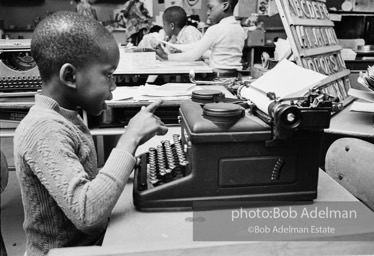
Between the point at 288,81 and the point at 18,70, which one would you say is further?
the point at 18,70

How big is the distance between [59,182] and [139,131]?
0.24 meters

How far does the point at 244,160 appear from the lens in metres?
0.93

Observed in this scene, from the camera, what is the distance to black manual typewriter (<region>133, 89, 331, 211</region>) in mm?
903

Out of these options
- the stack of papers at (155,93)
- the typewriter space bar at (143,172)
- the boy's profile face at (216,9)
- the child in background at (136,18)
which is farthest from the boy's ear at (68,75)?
the child in background at (136,18)

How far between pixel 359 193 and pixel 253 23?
3735 mm

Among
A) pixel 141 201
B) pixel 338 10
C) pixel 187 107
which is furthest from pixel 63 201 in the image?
pixel 338 10

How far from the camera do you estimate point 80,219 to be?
2.67 ft

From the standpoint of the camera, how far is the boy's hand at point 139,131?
93 cm

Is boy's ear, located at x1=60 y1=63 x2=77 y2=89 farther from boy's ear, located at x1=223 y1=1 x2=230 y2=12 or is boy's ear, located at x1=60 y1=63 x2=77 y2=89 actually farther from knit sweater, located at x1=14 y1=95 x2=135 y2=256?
boy's ear, located at x1=223 y1=1 x2=230 y2=12

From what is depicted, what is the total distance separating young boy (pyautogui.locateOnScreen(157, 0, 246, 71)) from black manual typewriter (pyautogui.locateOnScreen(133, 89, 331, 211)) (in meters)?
2.25

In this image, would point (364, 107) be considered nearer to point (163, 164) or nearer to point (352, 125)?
point (352, 125)

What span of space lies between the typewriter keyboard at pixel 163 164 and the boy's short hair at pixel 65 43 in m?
0.33

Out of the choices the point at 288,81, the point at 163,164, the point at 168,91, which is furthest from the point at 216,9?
the point at 163,164

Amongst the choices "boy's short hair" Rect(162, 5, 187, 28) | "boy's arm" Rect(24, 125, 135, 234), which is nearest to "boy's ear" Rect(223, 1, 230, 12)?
"boy's short hair" Rect(162, 5, 187, 28)
